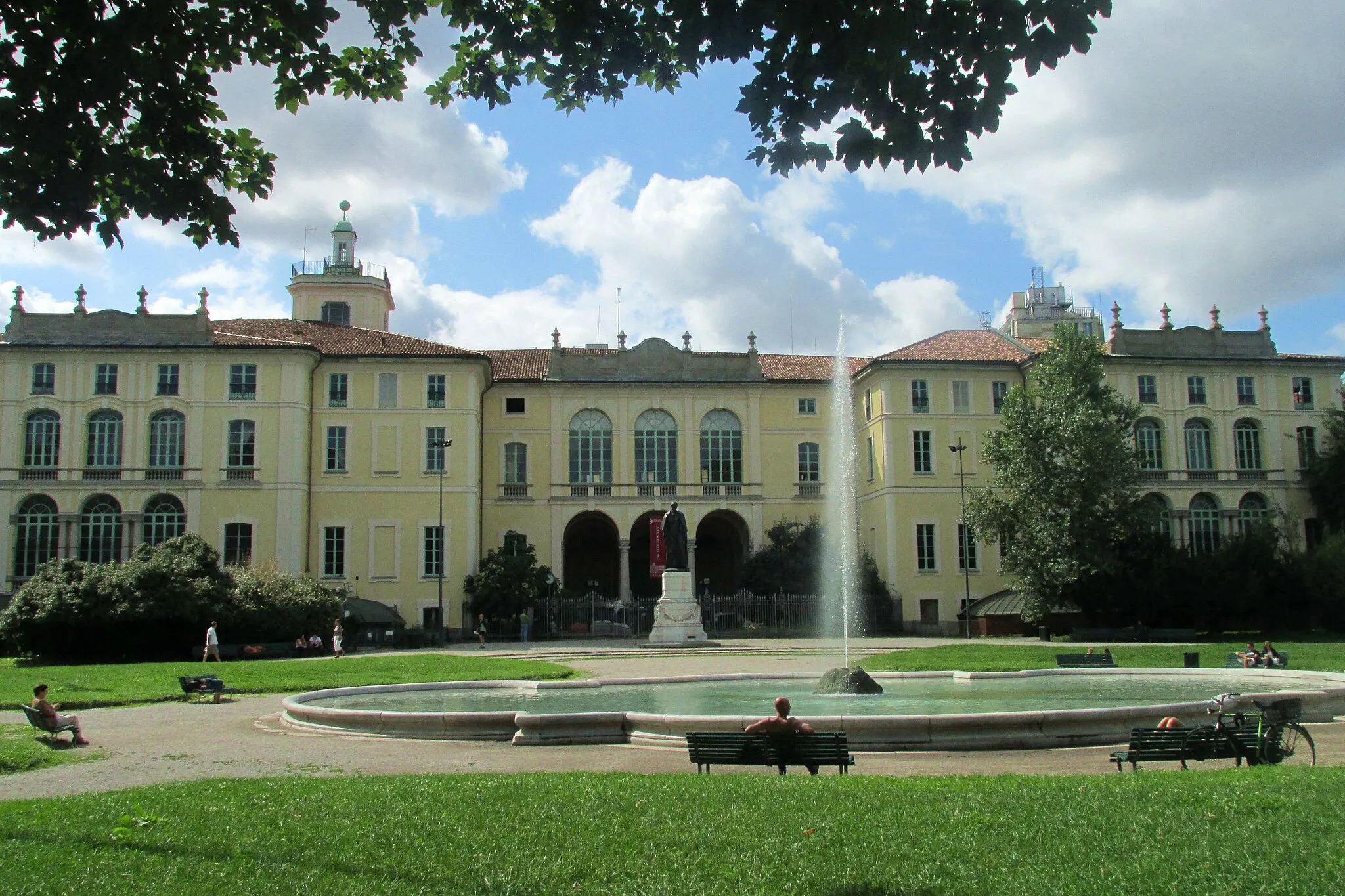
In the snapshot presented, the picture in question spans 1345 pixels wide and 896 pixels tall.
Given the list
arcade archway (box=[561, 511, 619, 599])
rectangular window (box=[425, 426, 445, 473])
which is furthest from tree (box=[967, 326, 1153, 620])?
rectangular window (box=[425, 426, 445, 473])

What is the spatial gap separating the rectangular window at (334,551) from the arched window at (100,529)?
8.47 metres

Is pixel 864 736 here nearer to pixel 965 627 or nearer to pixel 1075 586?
pixel 1075 586

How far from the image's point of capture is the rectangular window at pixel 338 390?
5244 centimetres

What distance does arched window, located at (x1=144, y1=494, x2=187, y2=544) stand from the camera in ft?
162

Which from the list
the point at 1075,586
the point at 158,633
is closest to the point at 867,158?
the point at 158,633

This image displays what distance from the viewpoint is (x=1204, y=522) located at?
175 ft

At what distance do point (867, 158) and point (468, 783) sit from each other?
6055 mm

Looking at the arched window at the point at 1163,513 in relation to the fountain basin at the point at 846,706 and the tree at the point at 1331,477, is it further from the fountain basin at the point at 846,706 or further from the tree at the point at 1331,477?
the fountain basin at the point at 846,706

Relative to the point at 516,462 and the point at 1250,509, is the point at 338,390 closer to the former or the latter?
the point at 516,462

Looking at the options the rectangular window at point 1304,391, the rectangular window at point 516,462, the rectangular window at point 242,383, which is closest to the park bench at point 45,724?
the rectangular window at point 242,383

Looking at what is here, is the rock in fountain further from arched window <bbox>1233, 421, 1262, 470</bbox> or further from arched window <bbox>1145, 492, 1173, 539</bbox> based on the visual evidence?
arched window <bbox>1233, 421, 1262, 470</bbox>

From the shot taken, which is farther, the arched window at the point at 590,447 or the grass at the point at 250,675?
the arched window at the point at 590,447

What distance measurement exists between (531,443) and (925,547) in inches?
759

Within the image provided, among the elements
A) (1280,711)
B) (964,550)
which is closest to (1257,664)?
(1280,711)
